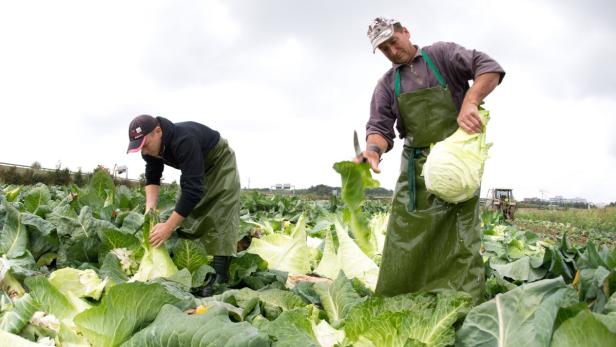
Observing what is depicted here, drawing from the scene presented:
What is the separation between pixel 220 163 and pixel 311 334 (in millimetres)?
2311

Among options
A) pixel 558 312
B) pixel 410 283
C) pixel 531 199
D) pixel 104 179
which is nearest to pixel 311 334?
pixel 410 283

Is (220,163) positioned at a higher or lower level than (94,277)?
higher

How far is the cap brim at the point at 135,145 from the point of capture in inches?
134

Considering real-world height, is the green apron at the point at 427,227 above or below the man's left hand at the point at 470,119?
below

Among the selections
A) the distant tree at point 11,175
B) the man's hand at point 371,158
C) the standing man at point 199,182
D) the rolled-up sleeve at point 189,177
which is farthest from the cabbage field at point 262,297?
the distant tree at point 11,175

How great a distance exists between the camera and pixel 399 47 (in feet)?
9.40

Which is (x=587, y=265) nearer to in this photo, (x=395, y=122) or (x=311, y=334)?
(x=395, y=122)

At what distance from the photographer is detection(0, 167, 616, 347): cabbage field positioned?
1.96 meters

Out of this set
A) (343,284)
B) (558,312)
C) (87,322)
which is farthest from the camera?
(343,284)

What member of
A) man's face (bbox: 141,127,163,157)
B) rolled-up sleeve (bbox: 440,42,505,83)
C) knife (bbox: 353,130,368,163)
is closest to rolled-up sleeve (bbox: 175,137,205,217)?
man's face (bbox: 141,127,163,157)

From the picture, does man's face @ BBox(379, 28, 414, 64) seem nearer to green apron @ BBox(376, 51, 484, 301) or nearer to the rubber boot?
green apron @ BBox(376, 51, 484, 301)

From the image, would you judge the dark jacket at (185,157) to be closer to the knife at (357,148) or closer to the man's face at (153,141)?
the man's face at (153,141)

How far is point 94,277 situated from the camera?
3297mm

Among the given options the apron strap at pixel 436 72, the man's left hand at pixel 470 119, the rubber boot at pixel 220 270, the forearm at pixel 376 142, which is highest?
the apron strap at pixel 436 72
